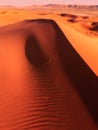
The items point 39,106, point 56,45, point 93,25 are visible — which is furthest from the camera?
point 93,25

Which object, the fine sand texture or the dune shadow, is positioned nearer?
the fine sand texture

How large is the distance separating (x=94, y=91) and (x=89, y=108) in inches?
35.2

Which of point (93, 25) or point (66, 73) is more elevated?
point (66, 73)

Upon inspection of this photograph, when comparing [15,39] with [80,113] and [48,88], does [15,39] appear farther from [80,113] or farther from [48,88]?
[80,113]

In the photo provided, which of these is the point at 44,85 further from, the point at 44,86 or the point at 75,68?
the point at 75,68

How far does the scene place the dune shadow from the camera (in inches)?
254

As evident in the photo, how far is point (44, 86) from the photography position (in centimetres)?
649

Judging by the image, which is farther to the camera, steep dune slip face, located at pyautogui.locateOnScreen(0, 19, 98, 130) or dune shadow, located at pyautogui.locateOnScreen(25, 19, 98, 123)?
dune shadow, located at pyautogui.locateOnScreen(25, 19, 98, 123)

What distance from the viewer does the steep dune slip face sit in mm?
5523

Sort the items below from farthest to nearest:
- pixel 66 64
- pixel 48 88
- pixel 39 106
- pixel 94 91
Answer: pixel 66 64, pixel 94 91, pixel 48 88, pixel 39 106

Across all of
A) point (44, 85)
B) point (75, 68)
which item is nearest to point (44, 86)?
point (44, 85)

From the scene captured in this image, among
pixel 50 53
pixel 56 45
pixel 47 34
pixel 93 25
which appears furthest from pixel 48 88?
pixel 93 25

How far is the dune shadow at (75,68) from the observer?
254 inches

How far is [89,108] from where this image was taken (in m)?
6.09
